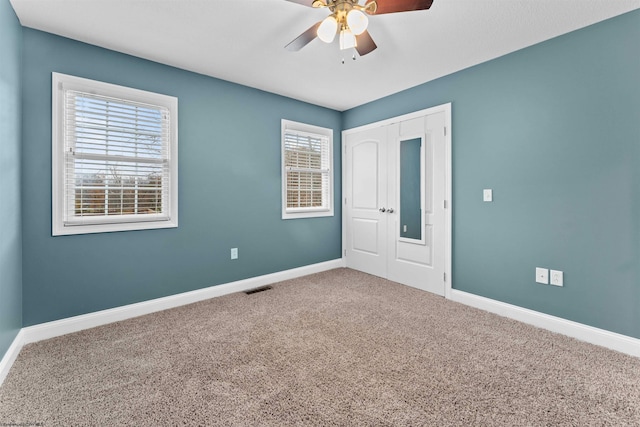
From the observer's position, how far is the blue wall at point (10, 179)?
6.15 feet

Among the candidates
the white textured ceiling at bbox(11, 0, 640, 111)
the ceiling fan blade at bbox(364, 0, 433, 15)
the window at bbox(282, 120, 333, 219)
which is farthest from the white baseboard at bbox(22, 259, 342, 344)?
the ceiling fan blade at bbox(364, 0, 433, 15)

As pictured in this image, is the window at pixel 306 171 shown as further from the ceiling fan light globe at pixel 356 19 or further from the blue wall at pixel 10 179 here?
the blue wall at pixel 10 179

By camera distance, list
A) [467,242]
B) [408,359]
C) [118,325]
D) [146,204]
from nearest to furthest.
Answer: [408,359] < [118,325] < [146,204] < [467,242]

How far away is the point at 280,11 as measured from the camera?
2117mm

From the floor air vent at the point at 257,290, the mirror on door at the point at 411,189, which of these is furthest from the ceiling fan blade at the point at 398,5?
the floor air vent at the point at 257,290

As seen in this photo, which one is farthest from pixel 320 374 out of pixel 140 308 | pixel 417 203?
pixel 417 203

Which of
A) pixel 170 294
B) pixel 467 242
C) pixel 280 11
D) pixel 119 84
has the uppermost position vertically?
pixel 280 11

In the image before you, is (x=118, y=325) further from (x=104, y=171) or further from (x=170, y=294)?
(x=104, y=171)

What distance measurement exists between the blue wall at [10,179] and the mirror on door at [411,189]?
3629 mm

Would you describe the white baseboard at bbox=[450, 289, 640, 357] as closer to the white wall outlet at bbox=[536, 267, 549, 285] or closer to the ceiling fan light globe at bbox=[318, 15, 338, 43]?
the white wall outlet at bbox=[536, 267, 549, 285]

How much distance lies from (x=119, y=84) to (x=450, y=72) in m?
3.33

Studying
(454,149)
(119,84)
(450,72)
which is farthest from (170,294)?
(450,72)

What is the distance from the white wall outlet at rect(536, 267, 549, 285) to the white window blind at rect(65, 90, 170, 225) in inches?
141

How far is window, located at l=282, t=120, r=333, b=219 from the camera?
4023 millimetres
